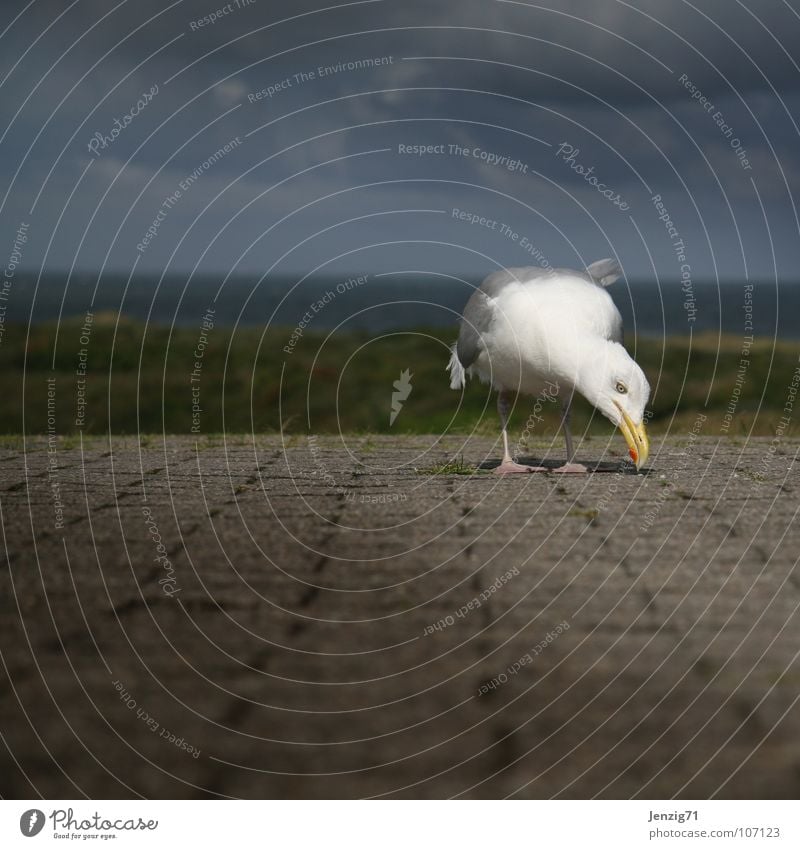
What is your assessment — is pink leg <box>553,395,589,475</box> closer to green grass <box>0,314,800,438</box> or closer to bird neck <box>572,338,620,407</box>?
bird neck <box>572,338,620,407</box>

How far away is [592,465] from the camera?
22.9 ft

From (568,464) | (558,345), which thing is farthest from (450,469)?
(558,345)

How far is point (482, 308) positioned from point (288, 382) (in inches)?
343

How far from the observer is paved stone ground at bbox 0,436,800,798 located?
2803mm

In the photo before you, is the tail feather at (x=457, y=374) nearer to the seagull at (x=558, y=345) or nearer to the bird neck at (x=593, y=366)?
the seagull at (x=558, y=345)

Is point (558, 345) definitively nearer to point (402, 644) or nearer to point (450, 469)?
point (450, 469)

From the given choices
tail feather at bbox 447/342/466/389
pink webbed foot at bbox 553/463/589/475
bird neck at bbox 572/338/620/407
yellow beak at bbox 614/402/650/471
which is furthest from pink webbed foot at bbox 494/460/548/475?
tail feather at bbox 447/342/466/389

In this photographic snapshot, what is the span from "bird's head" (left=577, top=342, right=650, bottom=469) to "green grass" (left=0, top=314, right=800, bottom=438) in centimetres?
500

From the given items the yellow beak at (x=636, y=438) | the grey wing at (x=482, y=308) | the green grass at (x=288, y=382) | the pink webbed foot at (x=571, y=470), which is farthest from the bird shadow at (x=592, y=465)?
the green grass at (x=288, y=382)

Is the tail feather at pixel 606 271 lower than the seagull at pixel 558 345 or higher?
higher

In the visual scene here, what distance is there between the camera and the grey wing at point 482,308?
6562 mm

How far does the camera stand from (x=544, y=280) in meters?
6.38

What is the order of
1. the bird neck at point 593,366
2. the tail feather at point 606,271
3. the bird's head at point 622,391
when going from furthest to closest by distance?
→ the tail feather at point 606,271
the bird neck at point 593,366
the bird's head at point 622,391

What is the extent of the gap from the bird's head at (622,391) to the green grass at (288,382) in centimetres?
500
